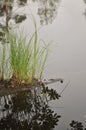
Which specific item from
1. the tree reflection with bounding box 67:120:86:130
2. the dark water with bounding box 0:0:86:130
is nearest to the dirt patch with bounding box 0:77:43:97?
the dark water with bounding box 0:0:86:130

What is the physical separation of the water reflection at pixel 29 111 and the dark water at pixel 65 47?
89 mm

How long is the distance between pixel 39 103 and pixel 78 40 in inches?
130

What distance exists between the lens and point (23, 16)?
912 centimetres

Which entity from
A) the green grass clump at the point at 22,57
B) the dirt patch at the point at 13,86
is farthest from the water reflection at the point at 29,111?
the green grass clump at the point at 22,57

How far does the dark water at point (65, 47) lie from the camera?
346 cm

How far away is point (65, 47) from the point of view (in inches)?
244

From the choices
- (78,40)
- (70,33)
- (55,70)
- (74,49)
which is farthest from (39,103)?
(70,33)

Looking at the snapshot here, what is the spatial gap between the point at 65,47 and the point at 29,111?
303cm

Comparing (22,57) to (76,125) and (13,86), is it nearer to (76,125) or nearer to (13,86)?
(13,86)

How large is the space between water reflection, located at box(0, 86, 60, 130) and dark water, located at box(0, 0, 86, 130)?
0.29 ft

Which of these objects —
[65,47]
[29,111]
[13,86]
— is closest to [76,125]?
[29,111]

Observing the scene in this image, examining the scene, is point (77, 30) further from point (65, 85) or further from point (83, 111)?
point (83, 111)

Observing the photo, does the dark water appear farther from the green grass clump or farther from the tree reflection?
the green grass clump

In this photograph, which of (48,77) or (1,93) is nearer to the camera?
(1,93)
